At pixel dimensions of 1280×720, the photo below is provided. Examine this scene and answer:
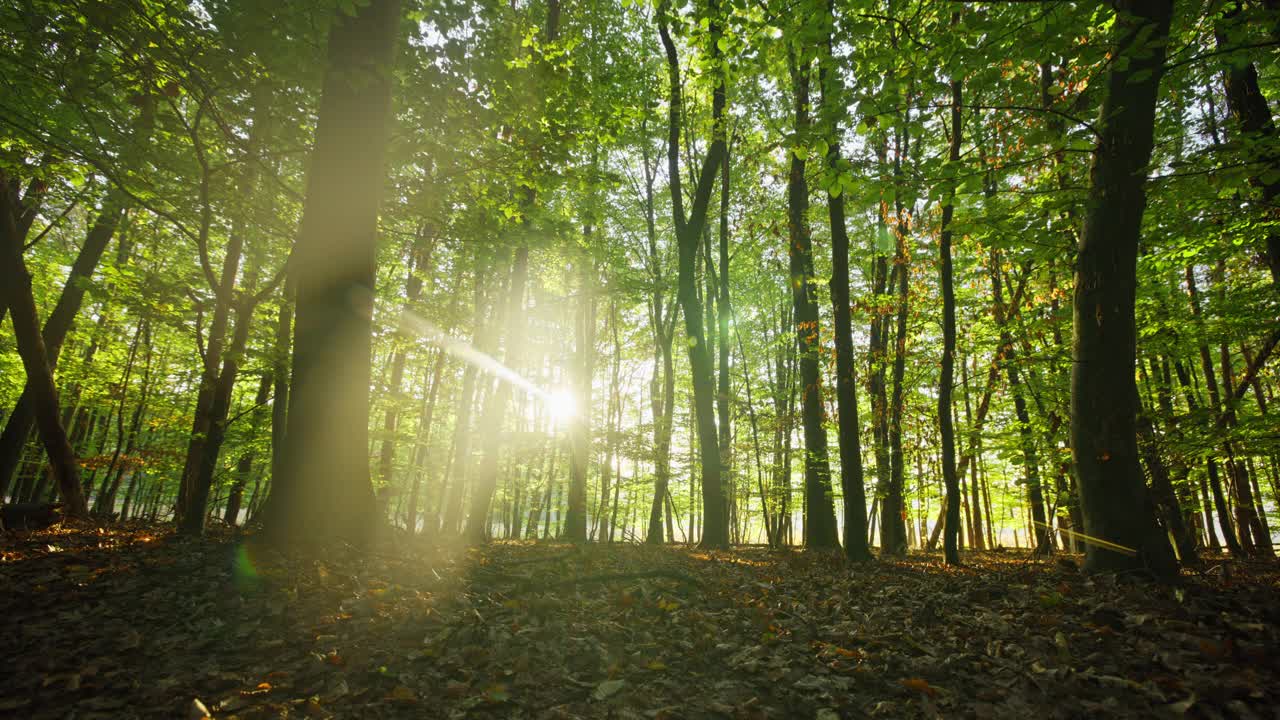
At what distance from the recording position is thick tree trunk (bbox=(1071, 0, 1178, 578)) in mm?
4348

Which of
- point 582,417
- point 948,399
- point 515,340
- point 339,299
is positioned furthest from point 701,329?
point 339,299

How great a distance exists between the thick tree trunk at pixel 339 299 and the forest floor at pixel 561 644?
1.70 ft

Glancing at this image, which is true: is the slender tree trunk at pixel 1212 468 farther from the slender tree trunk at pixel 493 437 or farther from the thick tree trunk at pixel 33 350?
the thick tree trunk at pixel 33 350

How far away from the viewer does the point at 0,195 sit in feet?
19.4

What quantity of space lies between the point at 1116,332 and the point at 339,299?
293 inches

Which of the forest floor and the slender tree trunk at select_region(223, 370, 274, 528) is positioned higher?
the slender tree trunk at select_region(223, 370, 274, 528)

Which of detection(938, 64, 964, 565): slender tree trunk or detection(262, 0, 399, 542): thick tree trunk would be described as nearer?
detection(262, 0, 399, 542): thick tree trunk

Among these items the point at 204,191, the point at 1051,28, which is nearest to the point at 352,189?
the point at 204,191

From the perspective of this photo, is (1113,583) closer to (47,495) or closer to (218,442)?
(218,442)

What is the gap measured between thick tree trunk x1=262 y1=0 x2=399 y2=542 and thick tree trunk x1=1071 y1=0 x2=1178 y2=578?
23.2 feet

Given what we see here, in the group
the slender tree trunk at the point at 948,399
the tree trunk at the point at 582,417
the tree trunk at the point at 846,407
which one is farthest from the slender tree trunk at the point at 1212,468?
the tree trunk at the point at 582,417

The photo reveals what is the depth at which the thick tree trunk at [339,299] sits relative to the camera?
4.69 meters

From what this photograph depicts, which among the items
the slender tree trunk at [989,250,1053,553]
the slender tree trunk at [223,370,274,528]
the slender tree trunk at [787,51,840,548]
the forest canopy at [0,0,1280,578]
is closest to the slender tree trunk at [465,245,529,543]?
the forest canopy at [0,0,1280,578]

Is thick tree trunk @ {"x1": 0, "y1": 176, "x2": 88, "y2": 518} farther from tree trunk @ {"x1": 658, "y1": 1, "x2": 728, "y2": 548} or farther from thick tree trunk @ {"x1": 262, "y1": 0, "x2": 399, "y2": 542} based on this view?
tree trunk @ {"x1": 658, "y1": 1, "x2": 728, "y2": 548}
